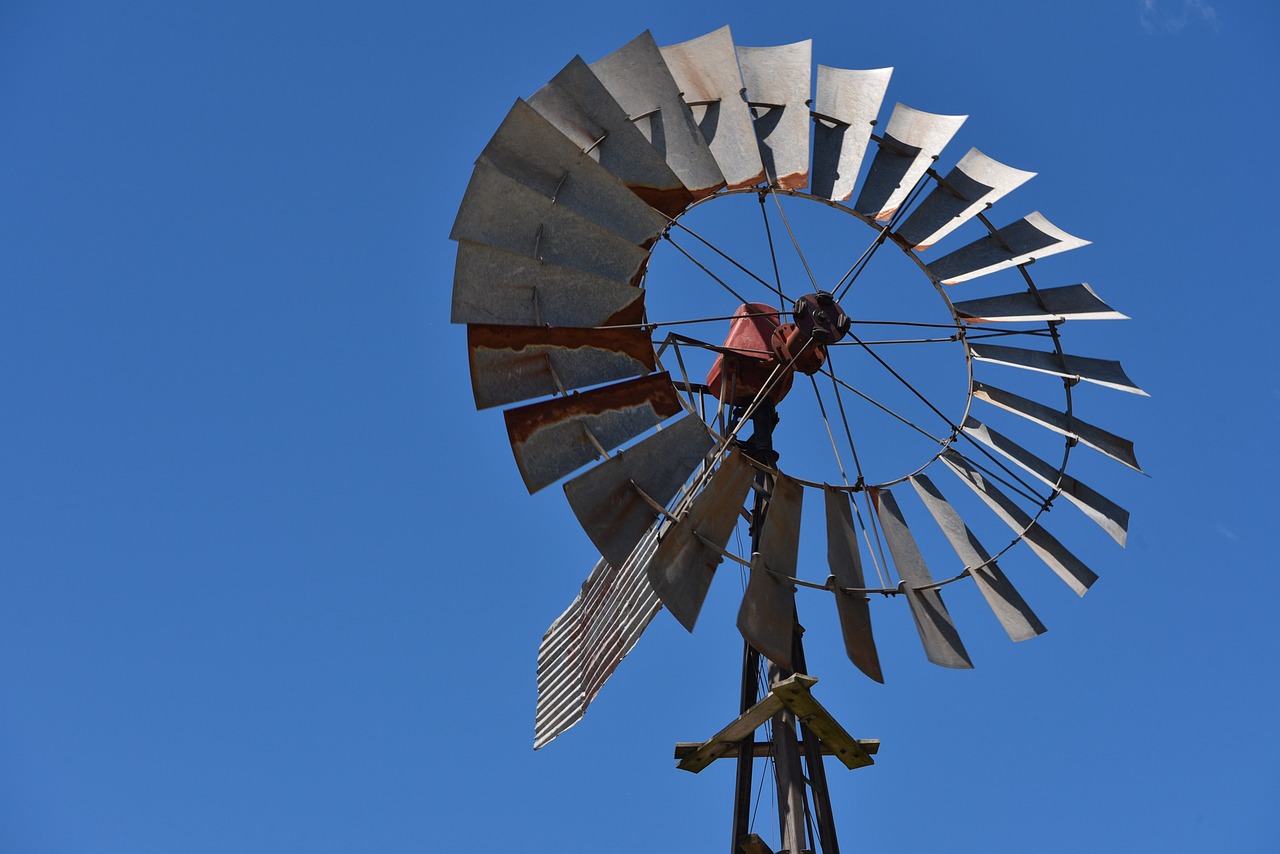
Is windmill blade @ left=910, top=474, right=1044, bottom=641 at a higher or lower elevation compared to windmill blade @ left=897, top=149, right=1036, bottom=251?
lower

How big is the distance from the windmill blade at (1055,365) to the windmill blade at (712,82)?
1.84 metres

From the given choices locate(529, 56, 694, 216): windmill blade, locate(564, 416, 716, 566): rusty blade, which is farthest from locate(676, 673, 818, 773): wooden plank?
locate(529, 56, 694, 216): windmill blade

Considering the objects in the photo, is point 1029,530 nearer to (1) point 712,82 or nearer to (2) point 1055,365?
(2) point 1055,365

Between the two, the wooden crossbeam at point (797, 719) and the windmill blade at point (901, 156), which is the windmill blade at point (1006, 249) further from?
the wooden crossbeam at point (797, 719)

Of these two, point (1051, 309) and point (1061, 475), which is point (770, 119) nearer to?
point (1051, 309)

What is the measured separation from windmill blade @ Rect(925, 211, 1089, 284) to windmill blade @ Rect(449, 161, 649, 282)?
196cm

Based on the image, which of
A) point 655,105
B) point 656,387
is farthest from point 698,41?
point 656,387

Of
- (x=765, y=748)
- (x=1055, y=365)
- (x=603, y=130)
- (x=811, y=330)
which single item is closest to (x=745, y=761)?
(x=765, y=748)

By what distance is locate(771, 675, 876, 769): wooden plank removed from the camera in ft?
21.9

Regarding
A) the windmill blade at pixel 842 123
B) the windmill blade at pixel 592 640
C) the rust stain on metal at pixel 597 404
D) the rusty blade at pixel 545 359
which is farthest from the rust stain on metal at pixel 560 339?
the windmill blade at pixel 842 123

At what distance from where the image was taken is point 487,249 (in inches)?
252

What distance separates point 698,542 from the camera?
6.56 m

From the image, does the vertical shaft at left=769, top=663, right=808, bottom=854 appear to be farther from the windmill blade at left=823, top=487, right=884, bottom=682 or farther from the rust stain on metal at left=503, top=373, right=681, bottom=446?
the rust stain on metal at left=503, top=373, right=681, bottom=446

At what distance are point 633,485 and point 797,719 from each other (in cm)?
152
